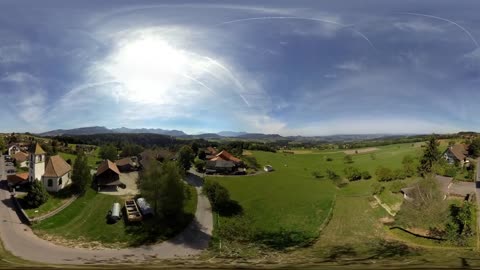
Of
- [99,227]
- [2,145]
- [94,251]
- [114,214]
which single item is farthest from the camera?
[2,145]

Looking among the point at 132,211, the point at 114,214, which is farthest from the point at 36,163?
the point at 132,211

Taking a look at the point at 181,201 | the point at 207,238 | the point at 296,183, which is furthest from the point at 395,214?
the point at 181,201

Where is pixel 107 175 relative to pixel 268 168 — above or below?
below

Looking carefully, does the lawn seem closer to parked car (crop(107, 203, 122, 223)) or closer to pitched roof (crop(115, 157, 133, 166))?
parked car (crop(107, 203, 122, 223))

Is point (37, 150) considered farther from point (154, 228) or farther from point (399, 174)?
point (399, 174)

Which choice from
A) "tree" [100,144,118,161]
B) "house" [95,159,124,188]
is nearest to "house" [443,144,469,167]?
"house" [95,159,124,188]

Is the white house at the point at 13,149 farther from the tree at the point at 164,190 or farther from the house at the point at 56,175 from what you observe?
the tree at the point at 164,190

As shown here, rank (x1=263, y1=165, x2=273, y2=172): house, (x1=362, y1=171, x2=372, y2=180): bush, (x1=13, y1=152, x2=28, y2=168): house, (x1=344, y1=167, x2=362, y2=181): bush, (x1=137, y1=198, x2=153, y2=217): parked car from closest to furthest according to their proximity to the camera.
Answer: (x1=137, y1=198, x2=153, y2=217): parked car < (x1=263, y1=165, x2=273, y2=172): house < (x1=362, y1=171, x2=372, y2=180): bush < (x1=344, y1=167, x2=362, y2=181): bush < (x1=13, y1=152, x2=28, y2=168): house
